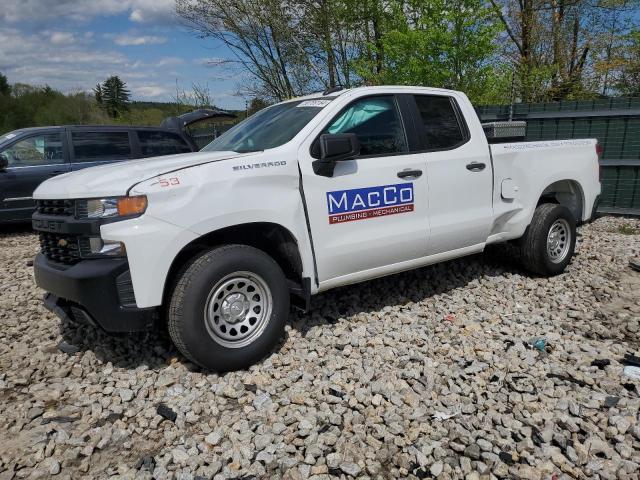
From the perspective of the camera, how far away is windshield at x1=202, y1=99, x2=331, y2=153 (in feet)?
12.4

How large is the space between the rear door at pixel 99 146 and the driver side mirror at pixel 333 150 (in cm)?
635

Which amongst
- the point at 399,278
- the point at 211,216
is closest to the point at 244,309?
the point at 211,216

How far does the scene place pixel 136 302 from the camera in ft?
9.86

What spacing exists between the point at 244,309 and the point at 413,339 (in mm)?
1372

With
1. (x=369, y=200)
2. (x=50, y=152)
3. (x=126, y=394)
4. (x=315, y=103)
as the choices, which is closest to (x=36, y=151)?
(x=50, y=152)

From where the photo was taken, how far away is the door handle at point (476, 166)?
4.45 m

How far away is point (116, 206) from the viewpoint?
9.87 feet

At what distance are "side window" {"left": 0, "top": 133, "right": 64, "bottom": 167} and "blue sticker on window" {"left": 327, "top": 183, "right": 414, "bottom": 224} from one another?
674 cm

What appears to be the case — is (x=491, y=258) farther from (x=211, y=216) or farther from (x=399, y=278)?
(x=211, y=216)

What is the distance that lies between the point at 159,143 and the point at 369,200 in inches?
261

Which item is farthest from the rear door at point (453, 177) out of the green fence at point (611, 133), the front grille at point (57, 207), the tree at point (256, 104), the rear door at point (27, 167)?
the tree at point (256, 104)

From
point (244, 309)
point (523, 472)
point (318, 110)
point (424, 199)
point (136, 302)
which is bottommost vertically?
point (523, 472)

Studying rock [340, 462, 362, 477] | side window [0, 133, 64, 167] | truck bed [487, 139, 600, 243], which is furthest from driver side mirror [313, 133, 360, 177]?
side window [0, 133, 64, 167]

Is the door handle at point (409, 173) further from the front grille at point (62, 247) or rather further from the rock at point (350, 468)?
the front grille at point (62, 247)
